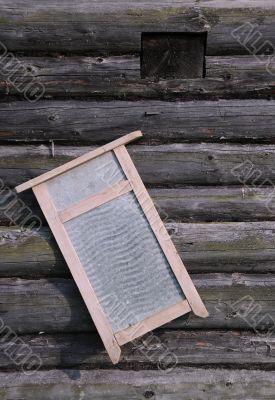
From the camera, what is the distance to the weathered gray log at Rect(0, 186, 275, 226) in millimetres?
2578

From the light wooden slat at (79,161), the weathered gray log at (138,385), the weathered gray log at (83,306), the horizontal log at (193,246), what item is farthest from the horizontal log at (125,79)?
the weathered gray log at (138,385)

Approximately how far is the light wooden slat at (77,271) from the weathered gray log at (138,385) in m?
0.23

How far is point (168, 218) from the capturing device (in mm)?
2594

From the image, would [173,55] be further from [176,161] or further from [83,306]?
[83,306]

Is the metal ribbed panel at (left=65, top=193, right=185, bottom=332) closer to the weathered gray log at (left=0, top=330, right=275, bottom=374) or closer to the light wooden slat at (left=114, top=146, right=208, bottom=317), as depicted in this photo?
the light wooden slat at (left=114, top=146, right=208, bottom=317)

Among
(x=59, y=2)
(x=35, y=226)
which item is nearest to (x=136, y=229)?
(x=35, y=226)

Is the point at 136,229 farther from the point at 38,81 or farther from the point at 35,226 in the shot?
the point at 38,81

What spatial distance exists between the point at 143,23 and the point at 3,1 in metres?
0.68

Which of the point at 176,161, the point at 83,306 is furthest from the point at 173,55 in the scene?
the point at 83,306

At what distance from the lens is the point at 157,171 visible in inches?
101

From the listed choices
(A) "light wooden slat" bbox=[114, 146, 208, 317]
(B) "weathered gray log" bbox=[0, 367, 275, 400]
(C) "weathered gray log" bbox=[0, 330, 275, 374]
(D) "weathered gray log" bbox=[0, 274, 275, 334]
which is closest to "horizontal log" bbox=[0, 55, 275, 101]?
(A) "light wooden slat" bbox=[114, 146, 208, 317]

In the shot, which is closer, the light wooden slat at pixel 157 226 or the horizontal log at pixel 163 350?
the light wooden slat at pixel 157 226

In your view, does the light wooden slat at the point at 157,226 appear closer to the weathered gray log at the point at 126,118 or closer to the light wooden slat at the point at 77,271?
the weathered gray log at the point at 126,118

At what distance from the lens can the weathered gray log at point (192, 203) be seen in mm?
2578
